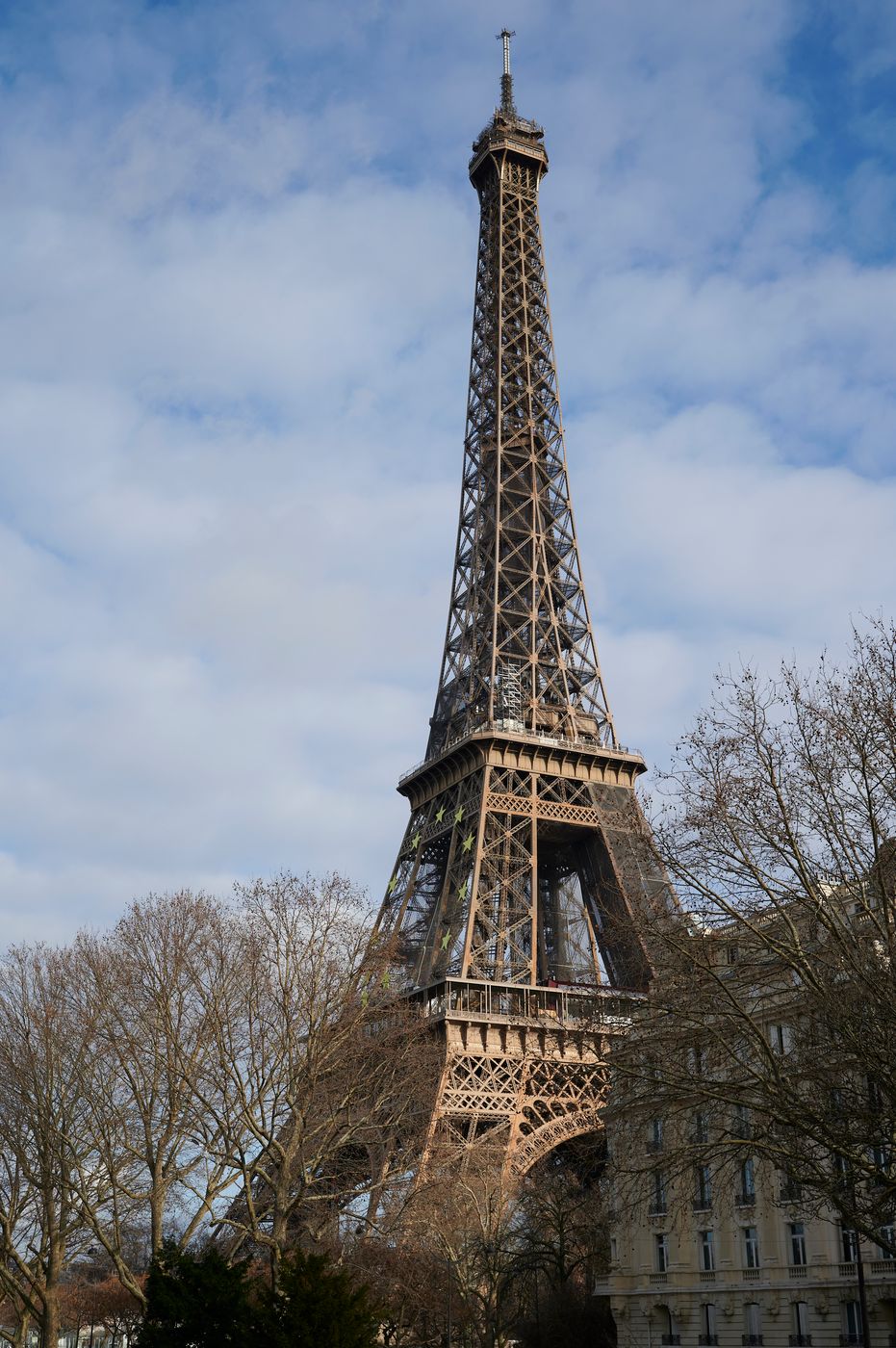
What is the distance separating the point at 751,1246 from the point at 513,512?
42344mm

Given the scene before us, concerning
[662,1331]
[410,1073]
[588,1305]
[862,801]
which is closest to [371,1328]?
[862,801]

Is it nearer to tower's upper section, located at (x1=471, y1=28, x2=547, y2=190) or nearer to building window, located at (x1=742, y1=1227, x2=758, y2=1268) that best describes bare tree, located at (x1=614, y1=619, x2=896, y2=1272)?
building window, located at (x1=742, y1=1227, x2=758, y2=1268)

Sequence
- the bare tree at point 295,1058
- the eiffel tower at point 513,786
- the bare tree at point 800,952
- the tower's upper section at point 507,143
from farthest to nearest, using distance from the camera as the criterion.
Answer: the tower's upper section at point 507,143 → the eiffel tower at point 513,786 → the bare tree at point 295,1058 → the bare tree at point 800,952

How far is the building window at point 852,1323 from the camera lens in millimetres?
34188

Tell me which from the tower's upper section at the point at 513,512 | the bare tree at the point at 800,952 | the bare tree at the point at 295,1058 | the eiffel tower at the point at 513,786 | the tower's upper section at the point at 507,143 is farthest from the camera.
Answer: the tower's upper section at the point at 507,143

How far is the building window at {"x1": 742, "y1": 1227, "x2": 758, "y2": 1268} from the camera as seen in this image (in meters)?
38.0

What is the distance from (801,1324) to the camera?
1416 inches

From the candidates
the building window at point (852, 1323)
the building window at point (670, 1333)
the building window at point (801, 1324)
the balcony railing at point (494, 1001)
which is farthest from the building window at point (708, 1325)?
the balcony railing at point (494, 1001)

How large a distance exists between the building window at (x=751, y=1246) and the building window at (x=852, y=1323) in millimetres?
3692

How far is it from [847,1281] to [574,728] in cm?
3330

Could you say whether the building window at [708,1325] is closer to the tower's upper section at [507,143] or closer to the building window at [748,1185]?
the building window at [748,1185]

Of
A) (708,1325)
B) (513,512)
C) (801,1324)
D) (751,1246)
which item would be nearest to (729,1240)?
(751,1246)

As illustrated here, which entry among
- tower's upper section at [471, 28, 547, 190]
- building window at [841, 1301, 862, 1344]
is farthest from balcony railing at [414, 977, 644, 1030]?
tower's upper section at [471, 28, 547, 190]

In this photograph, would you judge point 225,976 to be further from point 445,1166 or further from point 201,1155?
point 445,1166
